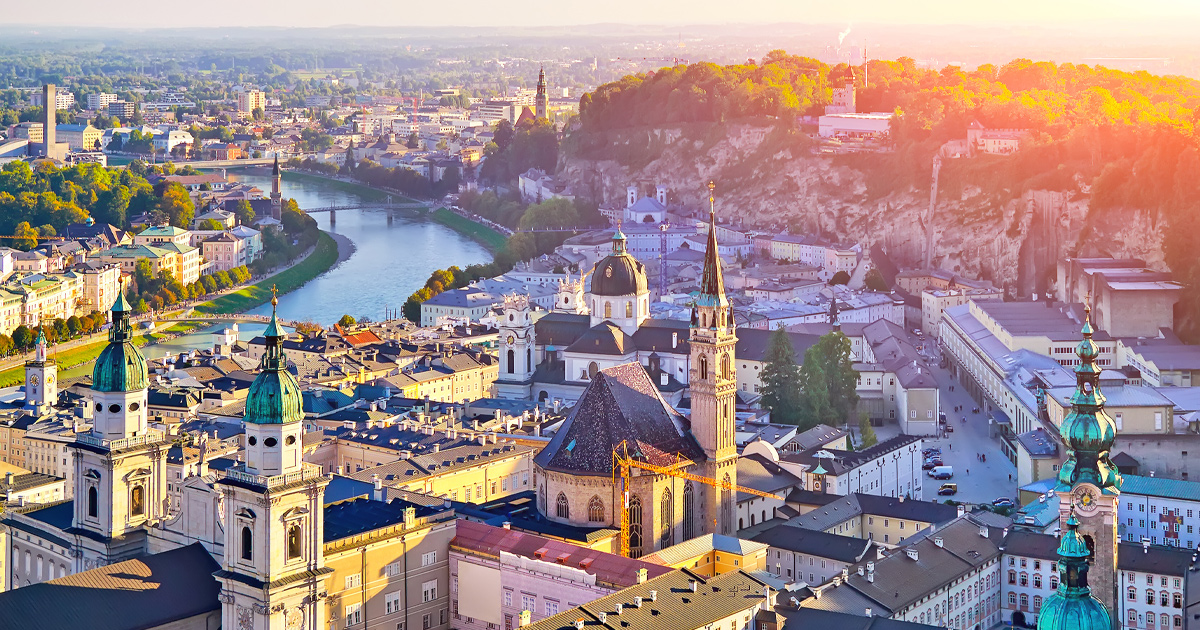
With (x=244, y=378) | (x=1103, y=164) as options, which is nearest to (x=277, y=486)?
(x=244, y=378)

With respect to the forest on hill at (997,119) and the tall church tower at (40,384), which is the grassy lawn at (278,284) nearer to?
the forest on hill at (997,119)

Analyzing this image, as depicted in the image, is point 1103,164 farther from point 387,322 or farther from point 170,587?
point 170,587

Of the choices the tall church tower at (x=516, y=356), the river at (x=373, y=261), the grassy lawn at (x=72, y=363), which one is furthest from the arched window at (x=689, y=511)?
the river at (x=373, y=261)

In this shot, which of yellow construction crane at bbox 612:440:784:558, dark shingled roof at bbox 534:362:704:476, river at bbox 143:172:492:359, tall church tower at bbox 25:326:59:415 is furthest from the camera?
river at bbox 143:172:492:359

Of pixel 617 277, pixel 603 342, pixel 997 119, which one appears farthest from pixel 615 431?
pixel 997 119

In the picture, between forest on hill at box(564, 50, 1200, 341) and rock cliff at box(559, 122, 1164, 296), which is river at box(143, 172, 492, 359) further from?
forest on hill at box(564, 50, 1200, 341)

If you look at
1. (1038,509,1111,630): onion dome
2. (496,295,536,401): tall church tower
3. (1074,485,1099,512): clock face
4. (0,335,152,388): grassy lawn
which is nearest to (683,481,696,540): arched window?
(1074,485,1099,512): clock face
